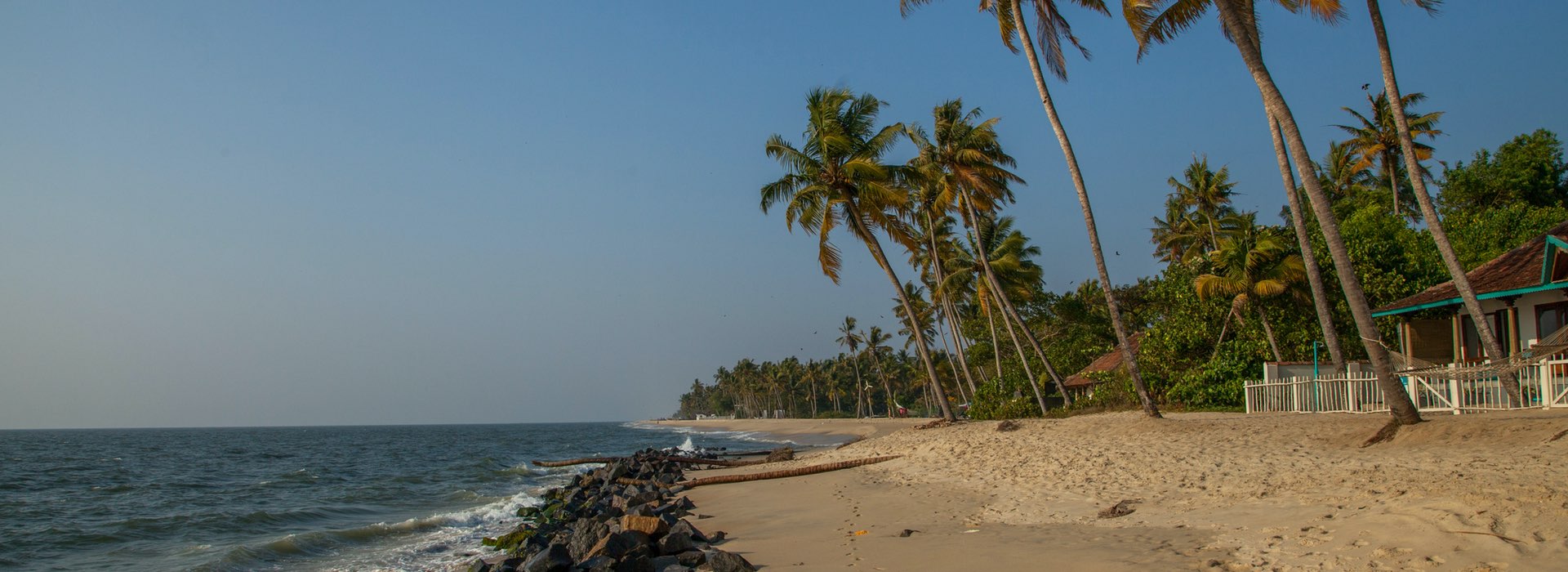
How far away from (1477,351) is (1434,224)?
28.2ft

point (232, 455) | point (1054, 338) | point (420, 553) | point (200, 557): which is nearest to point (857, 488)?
point (420, 553)

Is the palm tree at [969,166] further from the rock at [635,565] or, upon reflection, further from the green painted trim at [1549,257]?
the rock at [635,565]

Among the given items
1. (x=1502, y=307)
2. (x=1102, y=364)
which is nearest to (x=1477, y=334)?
(x=1502, y=307)

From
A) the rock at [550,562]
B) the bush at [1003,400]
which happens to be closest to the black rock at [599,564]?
the rock at [550,562]

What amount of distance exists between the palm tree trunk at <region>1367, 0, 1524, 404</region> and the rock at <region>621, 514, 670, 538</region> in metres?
11.8

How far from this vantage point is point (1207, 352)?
25.3 meters

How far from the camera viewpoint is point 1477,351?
19578 millimetres

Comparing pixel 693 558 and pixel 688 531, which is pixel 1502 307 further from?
pixel 693 558

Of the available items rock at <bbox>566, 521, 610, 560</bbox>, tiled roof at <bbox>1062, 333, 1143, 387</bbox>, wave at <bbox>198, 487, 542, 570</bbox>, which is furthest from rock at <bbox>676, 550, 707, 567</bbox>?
tiled roof at <bbox>1062, 333, 1143, 387</bbox>

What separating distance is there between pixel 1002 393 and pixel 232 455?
4821 cm

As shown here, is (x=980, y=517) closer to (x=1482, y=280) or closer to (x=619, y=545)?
(x=619, y=545)

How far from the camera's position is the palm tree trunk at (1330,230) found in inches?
433

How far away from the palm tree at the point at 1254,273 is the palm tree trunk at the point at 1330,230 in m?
11.0

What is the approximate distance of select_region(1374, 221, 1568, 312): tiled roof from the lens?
55.3 feet
